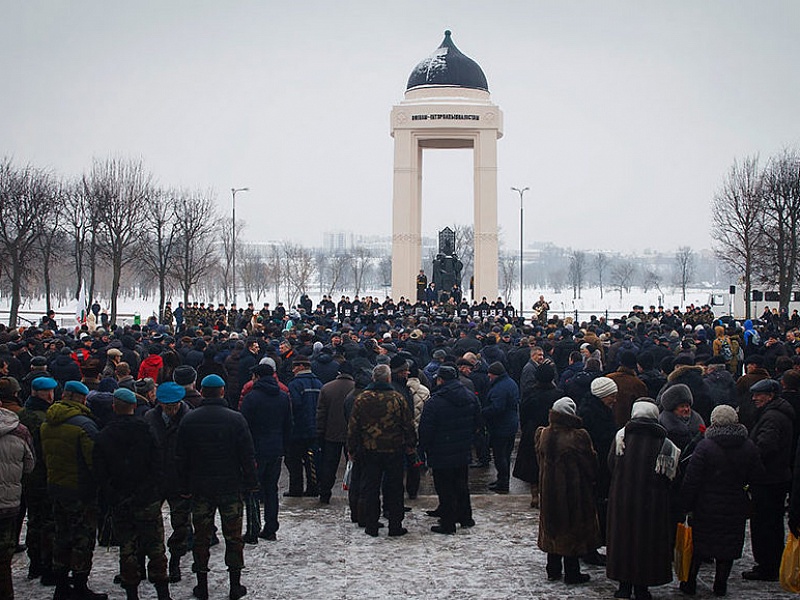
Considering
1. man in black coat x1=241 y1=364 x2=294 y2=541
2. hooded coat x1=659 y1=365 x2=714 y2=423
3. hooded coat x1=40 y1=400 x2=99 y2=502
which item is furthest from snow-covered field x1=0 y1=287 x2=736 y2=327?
hooded coat x1=40 y1=400 x2=99 y2=502

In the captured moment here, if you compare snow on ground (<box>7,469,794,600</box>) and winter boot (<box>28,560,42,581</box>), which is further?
winter boot (<box>28,560,42,581</box>)

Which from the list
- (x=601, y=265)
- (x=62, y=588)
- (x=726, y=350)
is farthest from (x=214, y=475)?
(x=601, y=265)

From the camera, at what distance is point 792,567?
7.84 m

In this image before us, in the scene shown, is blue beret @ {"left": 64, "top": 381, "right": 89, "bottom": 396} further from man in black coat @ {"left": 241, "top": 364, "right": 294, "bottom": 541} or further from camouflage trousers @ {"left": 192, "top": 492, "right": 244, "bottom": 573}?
man in black coat @ {"left": 241, "top": 364, "right": 294, "bottom": 541}

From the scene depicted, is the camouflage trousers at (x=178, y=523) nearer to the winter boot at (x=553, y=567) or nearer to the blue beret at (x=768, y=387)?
the winter boot at (x=553, y=567)

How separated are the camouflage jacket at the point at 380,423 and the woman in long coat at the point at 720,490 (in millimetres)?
3051

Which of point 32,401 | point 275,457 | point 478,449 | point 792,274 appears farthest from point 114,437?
point 792,274

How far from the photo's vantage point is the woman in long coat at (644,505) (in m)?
7.70

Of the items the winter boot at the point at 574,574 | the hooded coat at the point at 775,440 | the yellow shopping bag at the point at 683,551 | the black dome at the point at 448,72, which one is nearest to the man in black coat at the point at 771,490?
the hooded coat at the point at 775,440

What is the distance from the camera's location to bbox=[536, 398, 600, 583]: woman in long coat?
8219 mm

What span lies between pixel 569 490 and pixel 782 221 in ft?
111

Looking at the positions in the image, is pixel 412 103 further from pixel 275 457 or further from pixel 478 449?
pixel 275 457

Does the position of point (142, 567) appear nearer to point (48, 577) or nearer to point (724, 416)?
point (48, 577)

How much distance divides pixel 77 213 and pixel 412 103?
16589mm
